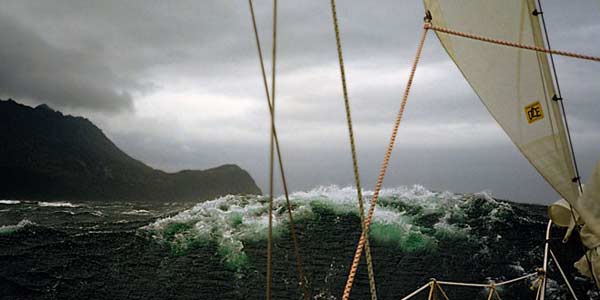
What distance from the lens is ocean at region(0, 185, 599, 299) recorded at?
5.63 metres

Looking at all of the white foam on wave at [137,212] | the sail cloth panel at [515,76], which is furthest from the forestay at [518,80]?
the white foam on wave at [137,212]

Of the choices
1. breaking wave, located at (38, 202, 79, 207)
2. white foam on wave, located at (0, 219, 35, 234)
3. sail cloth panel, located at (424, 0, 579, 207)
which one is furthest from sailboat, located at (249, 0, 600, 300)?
breaking wave, located at (38, 202, 79, 207)

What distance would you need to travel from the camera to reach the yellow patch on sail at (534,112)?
74.2 inches

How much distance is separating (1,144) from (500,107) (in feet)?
36.5

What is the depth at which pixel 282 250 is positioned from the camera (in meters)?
6.25

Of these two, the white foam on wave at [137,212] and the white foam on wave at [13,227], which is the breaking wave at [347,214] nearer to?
the white foam on wave at [137,212]

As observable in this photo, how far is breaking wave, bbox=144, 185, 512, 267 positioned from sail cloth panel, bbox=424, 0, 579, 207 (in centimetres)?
446

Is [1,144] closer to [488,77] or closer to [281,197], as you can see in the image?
[281,197]

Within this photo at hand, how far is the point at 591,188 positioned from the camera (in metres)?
1.62

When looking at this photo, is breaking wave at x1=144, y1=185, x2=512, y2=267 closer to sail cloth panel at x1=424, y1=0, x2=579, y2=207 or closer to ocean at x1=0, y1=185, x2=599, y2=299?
ocean at x1=0, y1=185, x2=599, y2=299

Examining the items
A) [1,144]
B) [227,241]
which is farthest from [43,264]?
[1,144]

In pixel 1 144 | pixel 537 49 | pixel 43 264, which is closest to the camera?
pixel 537 49

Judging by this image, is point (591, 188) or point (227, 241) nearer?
point (591, 188)

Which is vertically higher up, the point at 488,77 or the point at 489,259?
the point at 488,77
